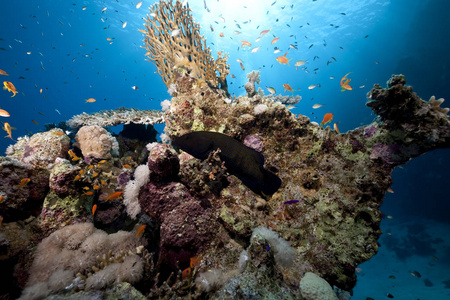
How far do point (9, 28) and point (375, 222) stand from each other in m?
78.0

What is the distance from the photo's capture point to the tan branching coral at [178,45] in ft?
20.0

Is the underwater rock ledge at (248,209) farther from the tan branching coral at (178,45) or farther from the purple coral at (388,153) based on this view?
the tan branching coral at (178,45)

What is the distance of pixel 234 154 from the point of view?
9.77ft

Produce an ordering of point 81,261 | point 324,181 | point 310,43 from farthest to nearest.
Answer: point 310,43, point 324,181, point 81,261

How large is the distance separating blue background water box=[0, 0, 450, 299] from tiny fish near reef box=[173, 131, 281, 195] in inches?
203

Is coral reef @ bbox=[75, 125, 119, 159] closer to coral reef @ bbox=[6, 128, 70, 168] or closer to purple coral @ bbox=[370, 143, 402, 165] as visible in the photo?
coral reef @ bbox=[6, 128, 70, 168]

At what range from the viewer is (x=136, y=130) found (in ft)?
24.7

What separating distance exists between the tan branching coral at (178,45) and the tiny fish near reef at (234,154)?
11.6ft

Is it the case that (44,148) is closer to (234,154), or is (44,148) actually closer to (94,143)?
(94,143)

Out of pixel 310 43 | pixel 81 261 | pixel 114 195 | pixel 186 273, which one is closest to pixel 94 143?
pixel 114 195

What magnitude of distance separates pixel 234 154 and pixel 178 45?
498 cm

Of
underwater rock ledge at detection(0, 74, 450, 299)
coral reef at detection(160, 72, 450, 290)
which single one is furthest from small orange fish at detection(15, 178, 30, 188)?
coral reef at detection(160, 72, 450, 290)

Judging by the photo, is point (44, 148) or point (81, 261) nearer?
point (81, 261)

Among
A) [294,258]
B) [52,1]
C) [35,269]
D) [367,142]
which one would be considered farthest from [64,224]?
[52,1]
